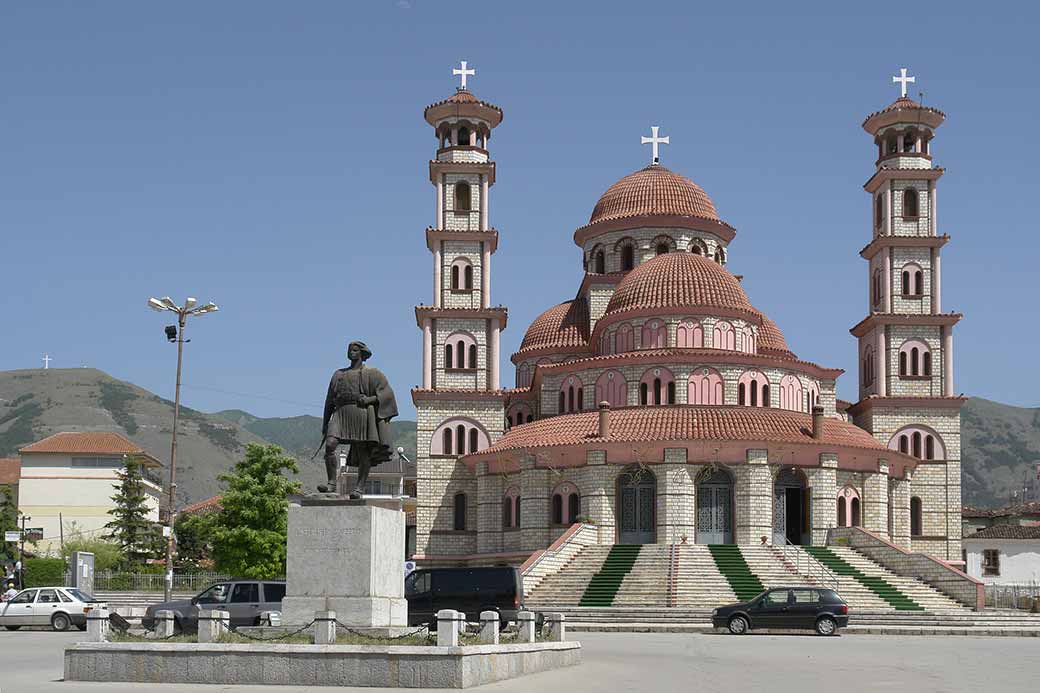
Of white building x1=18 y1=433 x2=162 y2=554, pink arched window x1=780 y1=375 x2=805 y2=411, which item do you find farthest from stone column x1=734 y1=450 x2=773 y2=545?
white building x1=18 y1=433 x2=162 y2=554

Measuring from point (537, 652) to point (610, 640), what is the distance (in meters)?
11.5

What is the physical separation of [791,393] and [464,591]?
104ft

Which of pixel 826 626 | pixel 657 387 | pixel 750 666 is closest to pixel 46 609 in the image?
pixel 826 626

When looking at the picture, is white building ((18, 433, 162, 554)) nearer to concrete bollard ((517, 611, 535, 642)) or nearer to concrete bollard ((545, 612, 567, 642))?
concrete bollard ((545, 612, 567, 642))

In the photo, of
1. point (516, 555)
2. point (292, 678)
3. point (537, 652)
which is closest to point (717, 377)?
point (516, 555)

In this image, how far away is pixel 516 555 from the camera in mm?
59531

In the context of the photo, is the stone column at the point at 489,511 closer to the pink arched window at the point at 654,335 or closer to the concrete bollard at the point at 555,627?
the pink arched window at the point at 654,335

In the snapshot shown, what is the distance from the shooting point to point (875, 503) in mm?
60125

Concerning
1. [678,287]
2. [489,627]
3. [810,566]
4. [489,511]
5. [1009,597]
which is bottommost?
[1009,597]

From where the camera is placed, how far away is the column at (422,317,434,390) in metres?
67.8

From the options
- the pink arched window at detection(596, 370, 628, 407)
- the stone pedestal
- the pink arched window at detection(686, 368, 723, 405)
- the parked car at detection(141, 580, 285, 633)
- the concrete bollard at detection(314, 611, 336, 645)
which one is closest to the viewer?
the concrete bollard at detection(314, 611, 336, 645)

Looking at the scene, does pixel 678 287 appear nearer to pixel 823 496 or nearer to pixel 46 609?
pixel 823 496

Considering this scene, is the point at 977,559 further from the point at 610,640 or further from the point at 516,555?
the point at 610,640

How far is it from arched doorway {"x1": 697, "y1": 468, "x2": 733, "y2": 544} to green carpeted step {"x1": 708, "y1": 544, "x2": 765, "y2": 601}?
1463 mm
